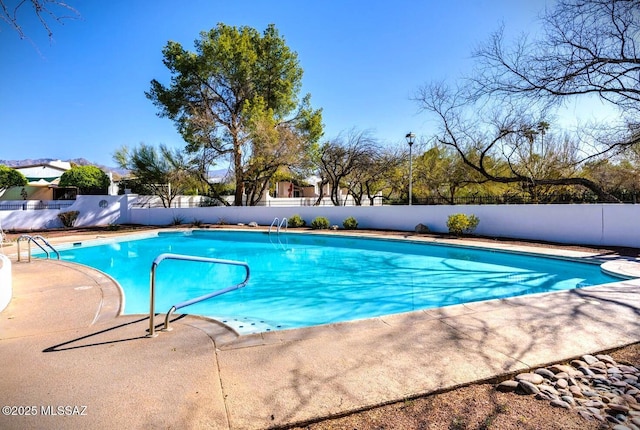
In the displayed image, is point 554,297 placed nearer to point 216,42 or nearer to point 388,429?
point 388,429

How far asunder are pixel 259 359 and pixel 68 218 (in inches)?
781

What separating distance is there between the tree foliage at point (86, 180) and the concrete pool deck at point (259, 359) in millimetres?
23704

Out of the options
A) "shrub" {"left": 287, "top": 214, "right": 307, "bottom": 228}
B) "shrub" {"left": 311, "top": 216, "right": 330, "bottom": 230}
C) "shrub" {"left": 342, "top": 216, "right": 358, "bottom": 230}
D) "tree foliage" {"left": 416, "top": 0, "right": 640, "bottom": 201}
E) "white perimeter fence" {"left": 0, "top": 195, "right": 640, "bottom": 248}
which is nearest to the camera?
"tree foliage" {"left": 416, "top": 0, "right": 640, "bottom": 201}

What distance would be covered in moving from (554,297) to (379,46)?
11.2 m

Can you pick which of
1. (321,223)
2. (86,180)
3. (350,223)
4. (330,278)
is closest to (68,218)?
(86,180)

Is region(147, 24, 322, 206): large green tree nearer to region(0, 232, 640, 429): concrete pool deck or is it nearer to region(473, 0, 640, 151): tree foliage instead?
region(473, 0, 640, 151): tree foliage

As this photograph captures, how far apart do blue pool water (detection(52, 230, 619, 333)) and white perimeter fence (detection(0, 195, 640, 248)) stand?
2680 millimetres

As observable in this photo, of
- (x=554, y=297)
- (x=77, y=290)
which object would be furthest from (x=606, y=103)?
(x=77, y=290)

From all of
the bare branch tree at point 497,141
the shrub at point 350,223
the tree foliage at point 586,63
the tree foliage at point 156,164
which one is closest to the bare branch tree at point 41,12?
the tree foliage at point 586,63

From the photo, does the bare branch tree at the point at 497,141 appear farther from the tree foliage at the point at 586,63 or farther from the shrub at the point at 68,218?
the shrub at the point at 68,218

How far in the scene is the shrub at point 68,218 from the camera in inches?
696

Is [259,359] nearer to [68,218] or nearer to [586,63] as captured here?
[586,63]

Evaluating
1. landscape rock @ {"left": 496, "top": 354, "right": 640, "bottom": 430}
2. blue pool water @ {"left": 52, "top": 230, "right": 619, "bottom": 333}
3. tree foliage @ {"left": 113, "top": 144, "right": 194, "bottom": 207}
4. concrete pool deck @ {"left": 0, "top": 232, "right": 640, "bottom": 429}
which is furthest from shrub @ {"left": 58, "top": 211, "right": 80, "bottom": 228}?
landscape rock @ {"left": 496, "top": 354, "right": 640, "bottom": 430}

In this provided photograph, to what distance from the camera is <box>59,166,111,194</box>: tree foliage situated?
23.8m
